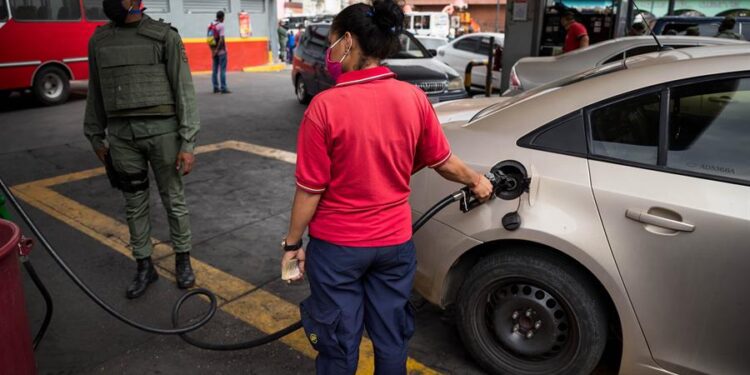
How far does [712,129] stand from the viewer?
7.70 feet

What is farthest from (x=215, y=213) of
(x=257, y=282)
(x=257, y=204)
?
(x=257, y=282)

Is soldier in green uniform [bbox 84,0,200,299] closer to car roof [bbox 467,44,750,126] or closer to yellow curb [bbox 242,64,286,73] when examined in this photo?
car roof [bbox 467,44,750,126]

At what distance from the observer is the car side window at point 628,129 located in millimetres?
2407

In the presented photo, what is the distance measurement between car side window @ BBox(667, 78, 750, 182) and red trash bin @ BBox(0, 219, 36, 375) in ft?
8.42

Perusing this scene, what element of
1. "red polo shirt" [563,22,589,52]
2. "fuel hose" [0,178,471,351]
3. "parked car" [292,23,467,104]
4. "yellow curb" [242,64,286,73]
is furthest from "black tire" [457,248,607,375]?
"yellow curb" [242,64,286,73]

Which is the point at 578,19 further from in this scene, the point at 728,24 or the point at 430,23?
the point at 430,23

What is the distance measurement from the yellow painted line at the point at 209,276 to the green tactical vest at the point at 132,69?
4.05 feet

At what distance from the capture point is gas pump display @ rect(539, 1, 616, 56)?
1061 centimetres

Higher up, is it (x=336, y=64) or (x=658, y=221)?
(x=336, y=64)

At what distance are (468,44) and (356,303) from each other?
494 inches

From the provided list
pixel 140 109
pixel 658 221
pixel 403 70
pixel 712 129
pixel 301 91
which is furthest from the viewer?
pixel 301 91

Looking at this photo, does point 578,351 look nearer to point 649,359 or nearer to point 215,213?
point 649,359

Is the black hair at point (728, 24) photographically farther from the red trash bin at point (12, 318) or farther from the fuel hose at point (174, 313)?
the red trash bin at point (12, 318)

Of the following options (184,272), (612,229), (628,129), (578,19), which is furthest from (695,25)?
(184,272)
